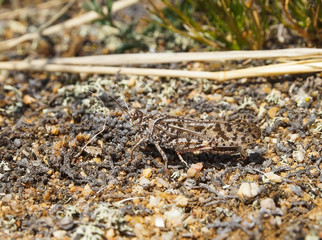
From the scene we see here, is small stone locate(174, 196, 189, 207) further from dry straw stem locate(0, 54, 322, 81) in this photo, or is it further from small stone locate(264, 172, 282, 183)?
dry straw stem locate(0, 54, 322, 81)

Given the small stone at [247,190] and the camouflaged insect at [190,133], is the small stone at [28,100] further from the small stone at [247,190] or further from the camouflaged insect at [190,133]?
the small stone at [247,190]

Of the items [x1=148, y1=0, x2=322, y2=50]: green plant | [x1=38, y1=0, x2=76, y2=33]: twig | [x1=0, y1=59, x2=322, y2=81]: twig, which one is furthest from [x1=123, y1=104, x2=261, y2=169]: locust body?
[x1=38, y1=0, x2=76, y2=33]: twig

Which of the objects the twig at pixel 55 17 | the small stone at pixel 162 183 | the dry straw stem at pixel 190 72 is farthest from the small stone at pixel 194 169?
Result: the twig at pixel 55 17

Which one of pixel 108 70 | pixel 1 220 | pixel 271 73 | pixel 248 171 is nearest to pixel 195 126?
pixel 248 171

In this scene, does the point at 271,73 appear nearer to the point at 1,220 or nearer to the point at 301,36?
the point at 301,36

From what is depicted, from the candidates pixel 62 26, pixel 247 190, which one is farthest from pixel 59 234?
pixel 62 26

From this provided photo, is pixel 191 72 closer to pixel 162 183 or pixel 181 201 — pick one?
pixel 162 183
